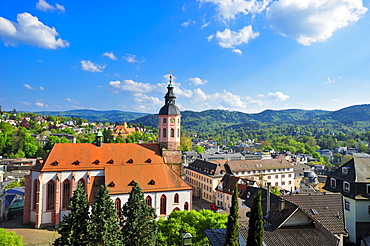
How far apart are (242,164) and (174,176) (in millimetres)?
38856

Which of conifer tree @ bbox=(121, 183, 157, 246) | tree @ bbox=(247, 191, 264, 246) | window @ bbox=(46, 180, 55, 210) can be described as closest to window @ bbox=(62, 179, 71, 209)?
window @ bbox=(46, 180, 55, 210)

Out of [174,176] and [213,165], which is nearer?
[174,176]

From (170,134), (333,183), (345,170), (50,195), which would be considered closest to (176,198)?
(170,134)

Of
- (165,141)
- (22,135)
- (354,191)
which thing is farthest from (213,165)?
(22,135)

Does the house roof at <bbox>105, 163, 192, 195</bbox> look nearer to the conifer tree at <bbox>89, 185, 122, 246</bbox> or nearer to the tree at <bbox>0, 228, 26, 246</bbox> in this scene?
the tree at <bbox>0, 228, 26, 246</bbox>

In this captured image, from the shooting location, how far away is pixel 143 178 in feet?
121

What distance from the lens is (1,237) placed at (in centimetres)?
2083

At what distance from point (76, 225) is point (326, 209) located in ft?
75.3

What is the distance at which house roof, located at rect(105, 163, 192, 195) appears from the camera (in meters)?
35.8

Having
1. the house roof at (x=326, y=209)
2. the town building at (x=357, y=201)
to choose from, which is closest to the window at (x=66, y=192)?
the house roof at (x=326, y=209)

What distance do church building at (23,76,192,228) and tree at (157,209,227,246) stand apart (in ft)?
32.0

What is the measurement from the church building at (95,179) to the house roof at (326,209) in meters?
16.4

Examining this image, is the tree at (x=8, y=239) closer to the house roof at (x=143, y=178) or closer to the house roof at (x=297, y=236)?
the house roof at (x=143, y=178)

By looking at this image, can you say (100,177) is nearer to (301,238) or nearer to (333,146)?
(301,238)
